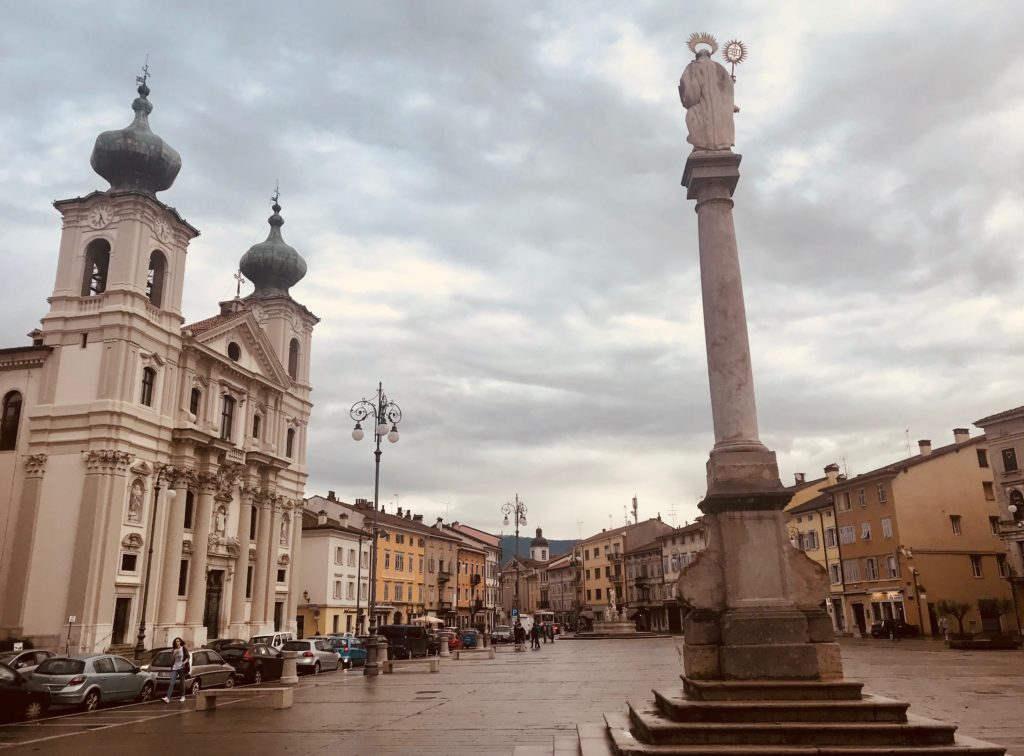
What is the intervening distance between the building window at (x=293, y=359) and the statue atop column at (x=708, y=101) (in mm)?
48709

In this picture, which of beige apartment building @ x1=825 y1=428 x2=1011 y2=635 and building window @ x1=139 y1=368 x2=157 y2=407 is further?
beige apartment building @ x1=825 y1=428 x2=1011 y2=635

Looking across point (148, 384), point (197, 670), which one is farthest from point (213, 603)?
point (197, 670)

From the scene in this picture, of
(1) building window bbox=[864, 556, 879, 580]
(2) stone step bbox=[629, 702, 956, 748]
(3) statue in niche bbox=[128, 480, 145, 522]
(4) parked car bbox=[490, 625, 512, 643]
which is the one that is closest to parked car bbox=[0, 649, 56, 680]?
(3) statue in niche bbox=[128, 480, 145, 522]

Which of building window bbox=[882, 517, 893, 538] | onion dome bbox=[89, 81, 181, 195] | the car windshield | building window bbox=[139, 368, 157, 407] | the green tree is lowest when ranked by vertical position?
the car windshield

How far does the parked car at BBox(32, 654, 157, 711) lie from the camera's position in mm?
19156

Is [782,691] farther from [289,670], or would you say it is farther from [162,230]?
[162,230]

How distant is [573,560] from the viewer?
4811 inches

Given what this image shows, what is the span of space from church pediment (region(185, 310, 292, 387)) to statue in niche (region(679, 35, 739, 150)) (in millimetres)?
37189

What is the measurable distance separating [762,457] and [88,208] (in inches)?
1596

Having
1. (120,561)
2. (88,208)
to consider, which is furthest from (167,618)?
(88,208)

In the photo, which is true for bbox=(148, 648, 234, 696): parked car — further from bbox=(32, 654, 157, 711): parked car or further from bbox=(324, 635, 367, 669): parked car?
bbox=(324, 635, 367, 669): parked car

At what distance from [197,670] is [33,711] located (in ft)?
21.8

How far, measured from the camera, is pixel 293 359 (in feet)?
194

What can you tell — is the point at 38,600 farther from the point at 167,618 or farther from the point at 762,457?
the point at 762,457
